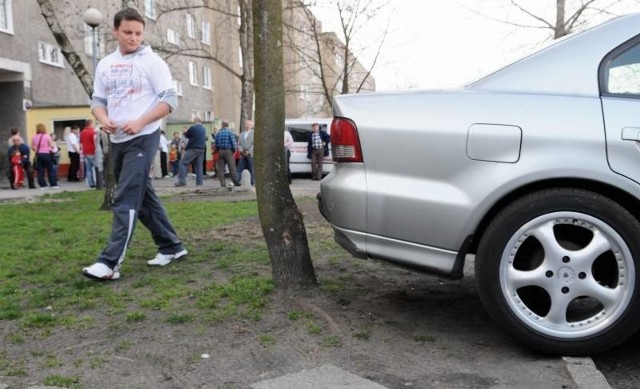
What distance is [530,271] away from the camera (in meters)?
3.03

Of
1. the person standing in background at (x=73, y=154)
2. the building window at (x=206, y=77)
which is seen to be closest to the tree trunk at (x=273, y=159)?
the person standing in background at (x=73, y=154)

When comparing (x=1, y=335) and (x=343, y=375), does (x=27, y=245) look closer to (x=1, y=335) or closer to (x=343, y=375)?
(x=1, y=335)

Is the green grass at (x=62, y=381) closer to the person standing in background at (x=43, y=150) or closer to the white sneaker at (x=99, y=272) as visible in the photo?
the white sneaker at (x=99, y=272)

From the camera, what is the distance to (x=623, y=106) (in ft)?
9.86

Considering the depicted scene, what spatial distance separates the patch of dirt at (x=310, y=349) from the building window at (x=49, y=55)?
21487 millimetres

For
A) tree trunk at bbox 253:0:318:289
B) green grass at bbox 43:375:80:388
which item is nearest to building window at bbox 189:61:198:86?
tree trunk at bbox 253:0:318:289

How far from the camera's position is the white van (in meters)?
20.0

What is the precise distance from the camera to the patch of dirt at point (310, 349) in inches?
111

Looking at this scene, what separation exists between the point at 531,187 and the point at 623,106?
58 centimetres

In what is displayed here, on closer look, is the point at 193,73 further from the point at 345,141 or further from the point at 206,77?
the point at 345,141

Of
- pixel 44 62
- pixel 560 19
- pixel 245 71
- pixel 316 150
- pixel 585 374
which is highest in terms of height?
pixel 560 19

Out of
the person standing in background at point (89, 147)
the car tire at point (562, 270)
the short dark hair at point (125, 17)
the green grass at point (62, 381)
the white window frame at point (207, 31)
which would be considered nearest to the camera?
the green grass at point (62, 381)

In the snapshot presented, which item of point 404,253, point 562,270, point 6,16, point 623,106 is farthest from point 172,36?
point 562,270

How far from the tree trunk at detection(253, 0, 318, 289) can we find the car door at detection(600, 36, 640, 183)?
189 cm
